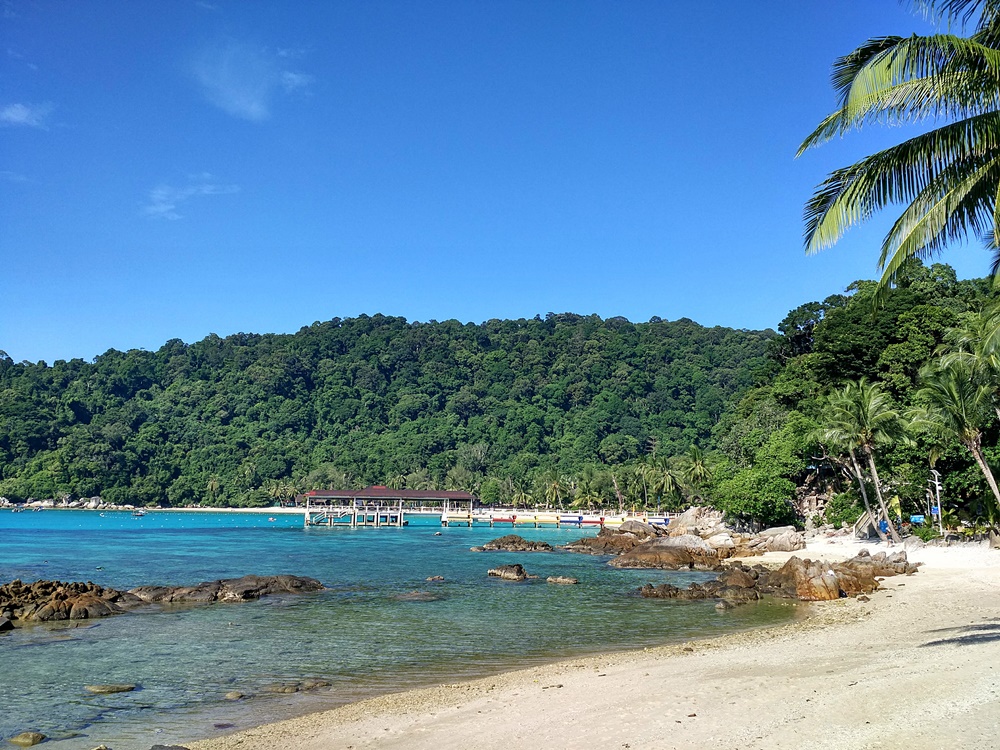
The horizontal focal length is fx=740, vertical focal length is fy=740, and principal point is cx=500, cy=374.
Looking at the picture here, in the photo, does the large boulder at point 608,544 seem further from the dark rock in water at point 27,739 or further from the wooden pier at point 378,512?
the dark rock in water at point 27,739

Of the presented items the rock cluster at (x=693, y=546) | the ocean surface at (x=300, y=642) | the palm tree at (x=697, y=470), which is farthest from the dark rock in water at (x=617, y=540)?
the ocean surface at (x=300, y=642)

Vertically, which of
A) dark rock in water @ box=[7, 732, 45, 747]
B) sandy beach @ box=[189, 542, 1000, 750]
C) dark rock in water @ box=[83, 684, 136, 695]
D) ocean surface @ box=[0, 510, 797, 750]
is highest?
sandy beach @ box=[189, 542, 1000, 750]

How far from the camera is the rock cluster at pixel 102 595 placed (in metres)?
20.1

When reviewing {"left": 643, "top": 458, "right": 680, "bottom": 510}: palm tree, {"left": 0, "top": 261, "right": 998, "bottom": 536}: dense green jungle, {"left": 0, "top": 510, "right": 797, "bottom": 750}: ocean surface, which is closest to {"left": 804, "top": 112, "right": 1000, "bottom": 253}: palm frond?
{"left": 0, "top": 510, "right": 797, "bottom": 750}: ocean surface

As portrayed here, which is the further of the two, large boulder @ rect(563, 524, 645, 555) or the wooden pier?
the wooden pier

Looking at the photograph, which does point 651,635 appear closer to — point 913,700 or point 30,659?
point 913,700

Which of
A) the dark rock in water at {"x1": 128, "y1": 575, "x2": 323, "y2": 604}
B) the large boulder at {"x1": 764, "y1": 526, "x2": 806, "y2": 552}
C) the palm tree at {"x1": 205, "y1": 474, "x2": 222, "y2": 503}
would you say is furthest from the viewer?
the palm tree at {"x1": 205, "y1": 474, "x2": 222, "y2": 503}

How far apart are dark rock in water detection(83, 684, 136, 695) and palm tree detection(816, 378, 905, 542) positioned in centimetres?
2868

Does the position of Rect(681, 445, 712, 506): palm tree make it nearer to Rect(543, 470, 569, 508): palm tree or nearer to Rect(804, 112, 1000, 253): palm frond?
Rect(543, 470, 569, 508): palm tree

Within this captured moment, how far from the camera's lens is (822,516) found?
139 ft

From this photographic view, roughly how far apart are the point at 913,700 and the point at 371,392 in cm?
15555

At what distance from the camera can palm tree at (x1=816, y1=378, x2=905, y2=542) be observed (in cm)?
3147

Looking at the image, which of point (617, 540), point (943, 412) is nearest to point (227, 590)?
point (943, 412)

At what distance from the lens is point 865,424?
31.5 m
